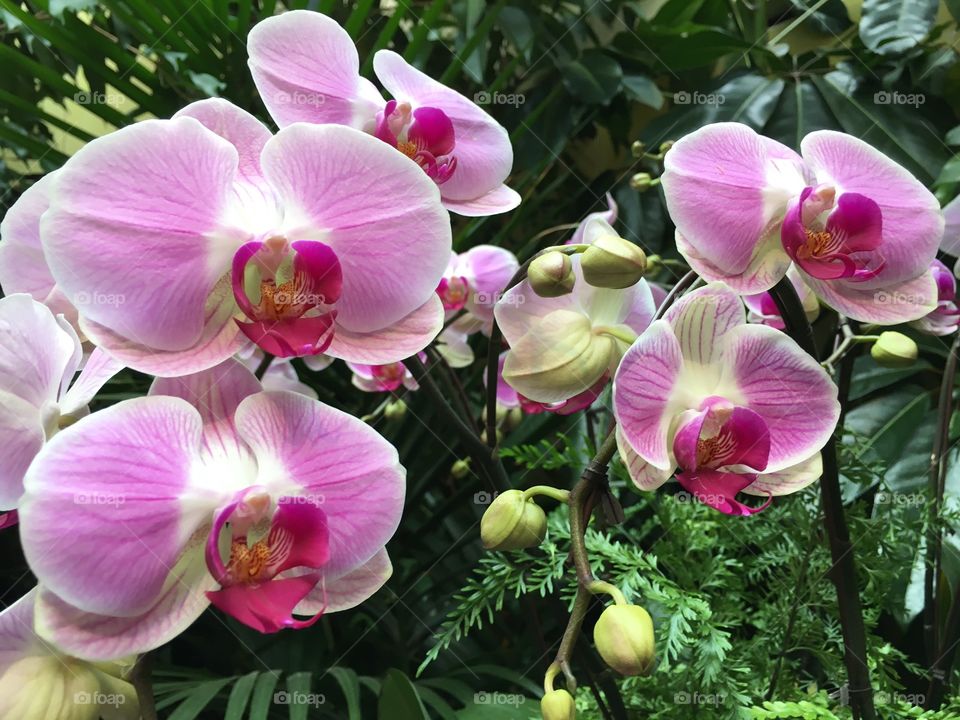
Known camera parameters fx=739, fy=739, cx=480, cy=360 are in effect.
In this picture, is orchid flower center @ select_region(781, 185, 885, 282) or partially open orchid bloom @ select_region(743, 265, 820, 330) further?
partially open orchid bloom @ select_region(743, 265, 820, 330)

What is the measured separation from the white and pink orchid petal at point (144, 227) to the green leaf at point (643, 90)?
40.6 inches

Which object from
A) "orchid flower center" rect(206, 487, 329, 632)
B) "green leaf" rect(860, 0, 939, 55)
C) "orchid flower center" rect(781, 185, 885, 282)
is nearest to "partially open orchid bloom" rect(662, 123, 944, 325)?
"orchid flower center" rect(781, 185, 885, 282)

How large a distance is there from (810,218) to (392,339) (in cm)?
22

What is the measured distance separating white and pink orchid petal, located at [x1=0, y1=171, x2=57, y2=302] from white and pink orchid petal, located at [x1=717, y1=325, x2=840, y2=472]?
0.35 metres

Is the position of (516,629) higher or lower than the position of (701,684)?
lower

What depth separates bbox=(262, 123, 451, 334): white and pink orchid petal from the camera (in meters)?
0.33

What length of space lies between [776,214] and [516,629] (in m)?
0.77

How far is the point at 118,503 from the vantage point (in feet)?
0.95

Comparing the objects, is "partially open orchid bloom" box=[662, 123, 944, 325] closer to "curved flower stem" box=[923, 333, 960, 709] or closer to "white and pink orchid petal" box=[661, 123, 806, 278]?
"white and pink orchid petal" box=[661, 123, 806, 278]

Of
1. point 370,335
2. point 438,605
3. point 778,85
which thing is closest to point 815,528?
point 370,335

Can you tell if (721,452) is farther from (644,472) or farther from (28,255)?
(28,255)

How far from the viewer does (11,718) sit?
0.30m

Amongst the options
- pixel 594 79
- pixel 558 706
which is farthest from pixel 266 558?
pixel 594 79

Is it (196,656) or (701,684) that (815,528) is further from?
(196,656)
